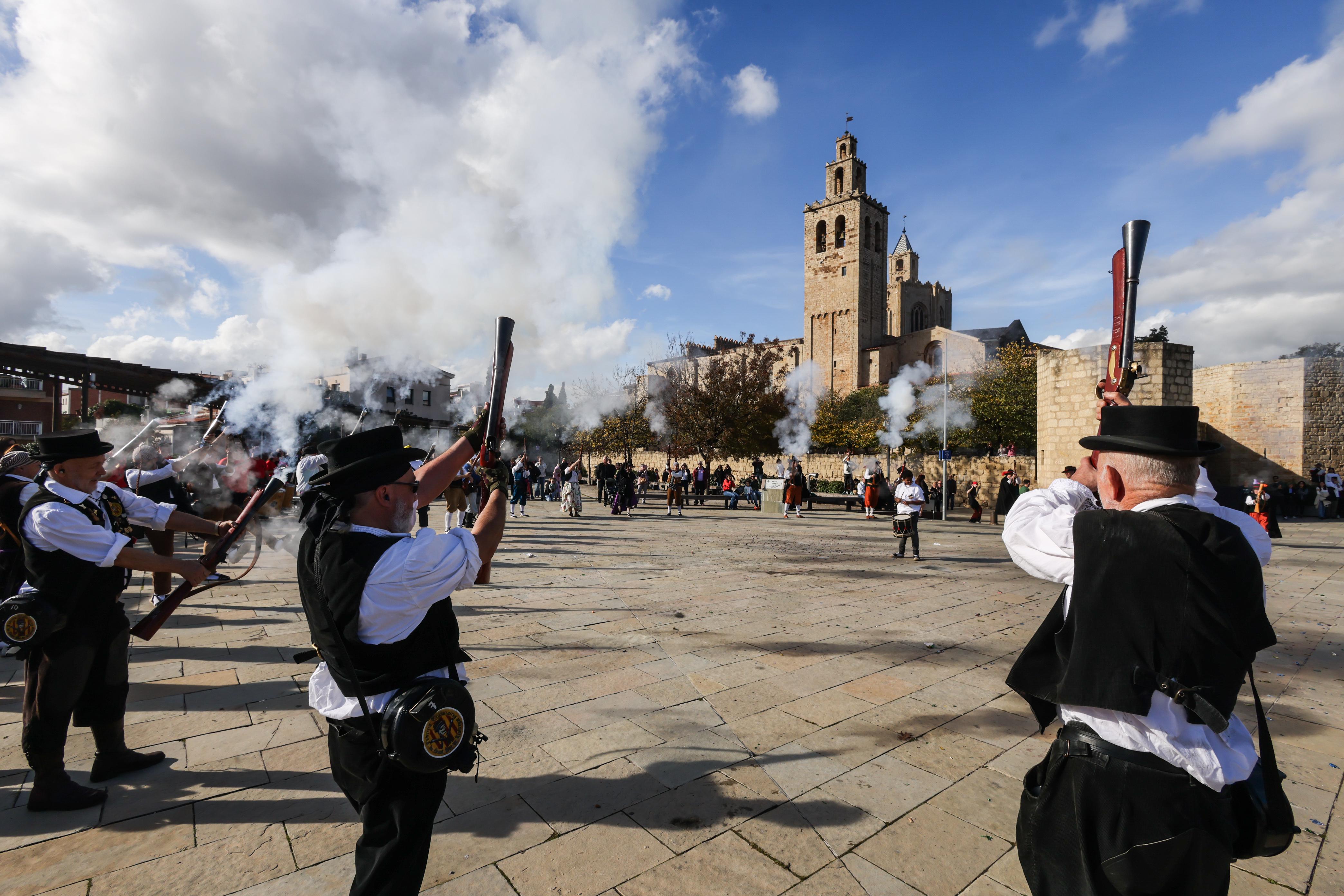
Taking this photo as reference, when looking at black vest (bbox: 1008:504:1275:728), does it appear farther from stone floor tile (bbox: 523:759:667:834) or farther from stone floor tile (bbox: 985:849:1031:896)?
stone floor tile (bbox: 523:759:667:834)

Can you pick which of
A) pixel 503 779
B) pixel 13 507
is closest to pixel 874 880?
pixel 503 779

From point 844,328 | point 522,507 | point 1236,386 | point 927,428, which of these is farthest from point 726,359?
point 844,328

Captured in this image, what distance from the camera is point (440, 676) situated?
6.59 ft

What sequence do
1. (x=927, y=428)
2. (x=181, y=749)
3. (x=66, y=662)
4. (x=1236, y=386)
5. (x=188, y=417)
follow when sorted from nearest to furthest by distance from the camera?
1. (x=66, y=662)
2. (x=181, y=749)
3. (x=188, y=417)
4. (x=1236, y=386)
5. (x=927, y=428)

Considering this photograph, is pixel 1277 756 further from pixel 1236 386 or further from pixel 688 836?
pixel 1236 386

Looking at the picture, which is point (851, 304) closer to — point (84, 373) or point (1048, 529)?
point (84, 373)

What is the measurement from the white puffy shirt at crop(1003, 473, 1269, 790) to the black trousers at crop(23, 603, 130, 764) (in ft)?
12.7

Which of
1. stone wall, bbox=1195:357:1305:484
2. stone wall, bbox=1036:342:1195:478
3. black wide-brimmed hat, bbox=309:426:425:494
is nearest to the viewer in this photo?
black wide-brimmed hat, bbox=309:426:425:494

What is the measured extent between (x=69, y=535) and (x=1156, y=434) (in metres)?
4.18

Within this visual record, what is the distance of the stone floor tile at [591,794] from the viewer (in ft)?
9.14

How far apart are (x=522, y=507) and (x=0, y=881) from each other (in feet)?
48.2

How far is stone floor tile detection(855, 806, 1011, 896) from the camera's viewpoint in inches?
95.7

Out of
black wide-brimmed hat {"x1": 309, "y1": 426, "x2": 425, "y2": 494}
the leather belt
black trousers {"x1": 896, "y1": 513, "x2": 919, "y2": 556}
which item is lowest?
black trousers {"x1": 896, "y1": 513, "x2": 919, "y2": 556}

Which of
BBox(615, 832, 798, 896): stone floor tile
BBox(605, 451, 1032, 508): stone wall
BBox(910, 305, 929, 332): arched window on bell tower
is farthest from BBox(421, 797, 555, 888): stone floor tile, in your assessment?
BBox(910, 305, 929, 332): arched window on bell tower
